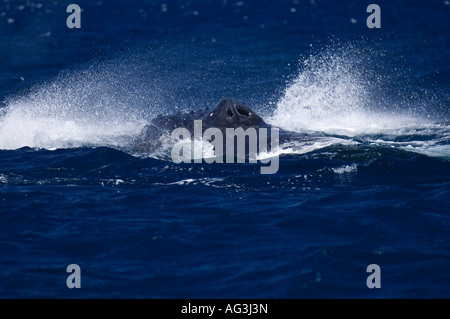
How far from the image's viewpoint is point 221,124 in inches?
586

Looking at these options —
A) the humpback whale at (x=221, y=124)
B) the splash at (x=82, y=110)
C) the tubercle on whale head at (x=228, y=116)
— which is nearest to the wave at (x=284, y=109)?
the splash at (x=82, y=110)

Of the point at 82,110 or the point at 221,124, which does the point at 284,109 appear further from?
the point at 221,124

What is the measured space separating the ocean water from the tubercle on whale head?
1299 mm

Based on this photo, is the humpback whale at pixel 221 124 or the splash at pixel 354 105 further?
the splash at pixel 354 105

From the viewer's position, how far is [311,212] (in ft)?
35.5

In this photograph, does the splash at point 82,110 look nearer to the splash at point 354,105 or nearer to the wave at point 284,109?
the wave at point 284,109

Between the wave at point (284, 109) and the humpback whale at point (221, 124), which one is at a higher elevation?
the wave at point (284, 109)

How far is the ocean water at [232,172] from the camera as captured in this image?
882 cm

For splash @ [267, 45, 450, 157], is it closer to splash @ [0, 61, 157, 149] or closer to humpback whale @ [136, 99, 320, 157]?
humpback whale @ [136, 99, 320, 157]

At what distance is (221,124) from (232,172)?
205cm

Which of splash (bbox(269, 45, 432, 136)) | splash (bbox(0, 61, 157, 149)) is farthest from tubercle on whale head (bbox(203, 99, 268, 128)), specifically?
splash (bbox(269, 45, 432, 136))

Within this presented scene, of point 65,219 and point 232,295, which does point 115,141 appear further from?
point 232,295

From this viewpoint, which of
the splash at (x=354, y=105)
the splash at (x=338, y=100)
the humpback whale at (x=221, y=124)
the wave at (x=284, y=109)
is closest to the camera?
the humpback whale at (x=221, y=124)

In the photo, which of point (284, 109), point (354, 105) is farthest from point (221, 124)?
point (354, 105)
